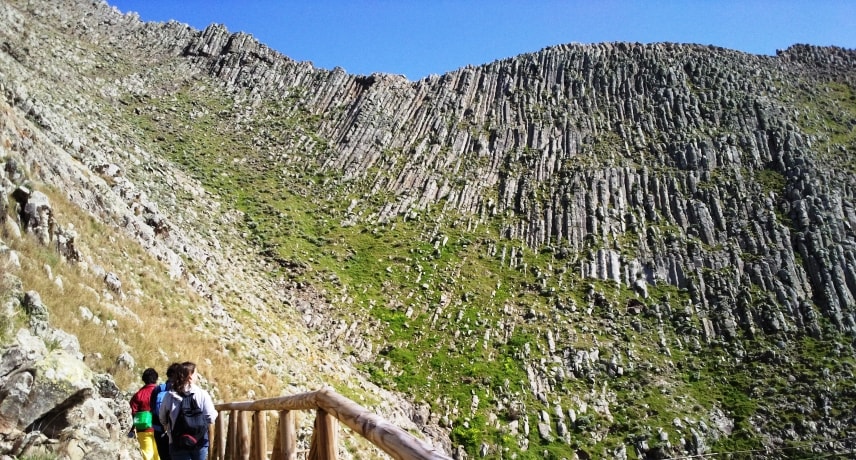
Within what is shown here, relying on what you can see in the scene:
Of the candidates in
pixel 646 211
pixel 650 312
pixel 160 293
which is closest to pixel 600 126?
pixel 646 211

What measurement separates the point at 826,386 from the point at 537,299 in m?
23.1

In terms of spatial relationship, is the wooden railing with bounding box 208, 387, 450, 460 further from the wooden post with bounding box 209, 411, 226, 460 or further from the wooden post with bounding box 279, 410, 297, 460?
the wooden post with bounding box 209, 411, 226, 460

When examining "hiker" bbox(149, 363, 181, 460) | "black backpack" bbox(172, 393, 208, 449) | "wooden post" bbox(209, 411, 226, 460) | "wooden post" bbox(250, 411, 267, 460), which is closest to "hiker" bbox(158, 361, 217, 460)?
"black backpack" bbox(172, 393, 208, 449)

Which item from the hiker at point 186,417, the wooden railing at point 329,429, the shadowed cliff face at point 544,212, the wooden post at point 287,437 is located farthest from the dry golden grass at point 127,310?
the shadowed cliff face at point 544,212

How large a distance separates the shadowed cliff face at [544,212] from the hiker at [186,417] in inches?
1006

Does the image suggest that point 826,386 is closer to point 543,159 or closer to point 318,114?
point 543,159

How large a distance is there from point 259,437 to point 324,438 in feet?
10.9

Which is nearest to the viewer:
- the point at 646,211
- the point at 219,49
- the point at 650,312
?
the point at 650,312

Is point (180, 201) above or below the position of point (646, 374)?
above

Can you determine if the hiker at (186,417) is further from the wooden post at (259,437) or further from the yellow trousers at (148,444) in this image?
the wooden post at (259,437)

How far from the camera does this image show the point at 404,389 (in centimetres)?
3444

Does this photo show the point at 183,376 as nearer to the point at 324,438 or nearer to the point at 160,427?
the point at 160,427

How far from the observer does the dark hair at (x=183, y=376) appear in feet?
25.2

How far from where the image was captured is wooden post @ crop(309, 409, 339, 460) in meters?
3.75
